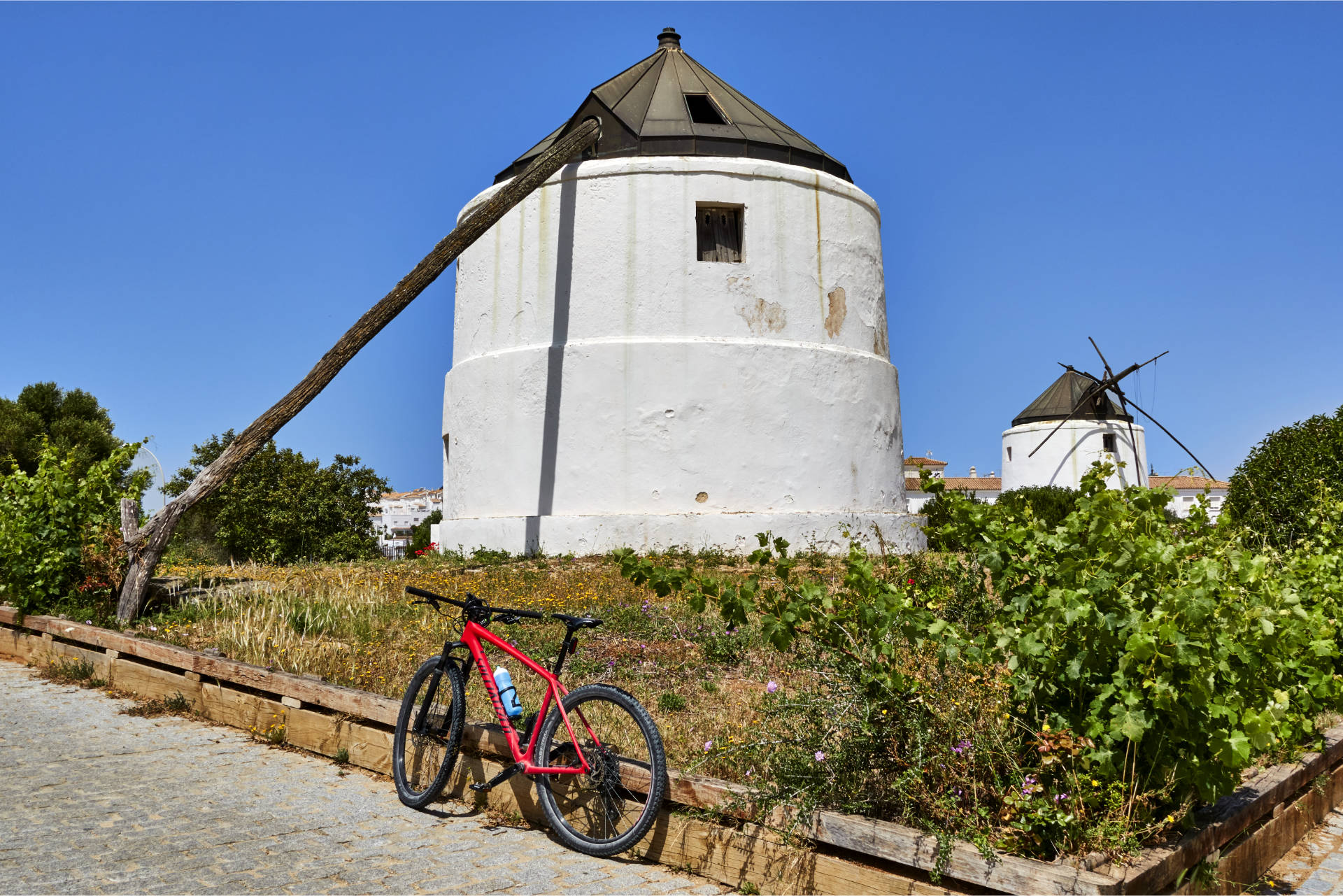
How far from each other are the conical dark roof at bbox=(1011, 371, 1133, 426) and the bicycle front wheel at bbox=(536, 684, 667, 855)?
38.2 m

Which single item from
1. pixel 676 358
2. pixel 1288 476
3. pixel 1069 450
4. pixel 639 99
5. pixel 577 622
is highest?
pixel 639 99

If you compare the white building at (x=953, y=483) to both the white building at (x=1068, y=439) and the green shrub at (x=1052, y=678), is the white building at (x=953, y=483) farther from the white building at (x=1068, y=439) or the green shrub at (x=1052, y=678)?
the green shrub at (x=1052, y=678)

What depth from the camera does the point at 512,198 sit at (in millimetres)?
14211

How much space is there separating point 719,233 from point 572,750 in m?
12.0

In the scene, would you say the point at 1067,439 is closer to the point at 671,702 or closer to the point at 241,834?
the point at 671,702

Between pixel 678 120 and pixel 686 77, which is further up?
pixel 686 77

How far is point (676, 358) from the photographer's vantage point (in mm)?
14461

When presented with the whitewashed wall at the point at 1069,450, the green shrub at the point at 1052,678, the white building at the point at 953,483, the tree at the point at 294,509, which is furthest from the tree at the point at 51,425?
the white building at the point at 953,483

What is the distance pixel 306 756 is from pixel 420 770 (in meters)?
1.25

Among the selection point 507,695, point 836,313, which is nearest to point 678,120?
point 836,313

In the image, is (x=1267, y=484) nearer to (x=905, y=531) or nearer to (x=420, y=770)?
(x=905, y=531)

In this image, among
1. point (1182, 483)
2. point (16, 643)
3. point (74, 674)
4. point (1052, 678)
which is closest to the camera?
point (1052, 678)

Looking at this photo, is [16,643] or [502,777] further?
[16,643]

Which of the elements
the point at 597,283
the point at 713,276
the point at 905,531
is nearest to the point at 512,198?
the point at 597,283
